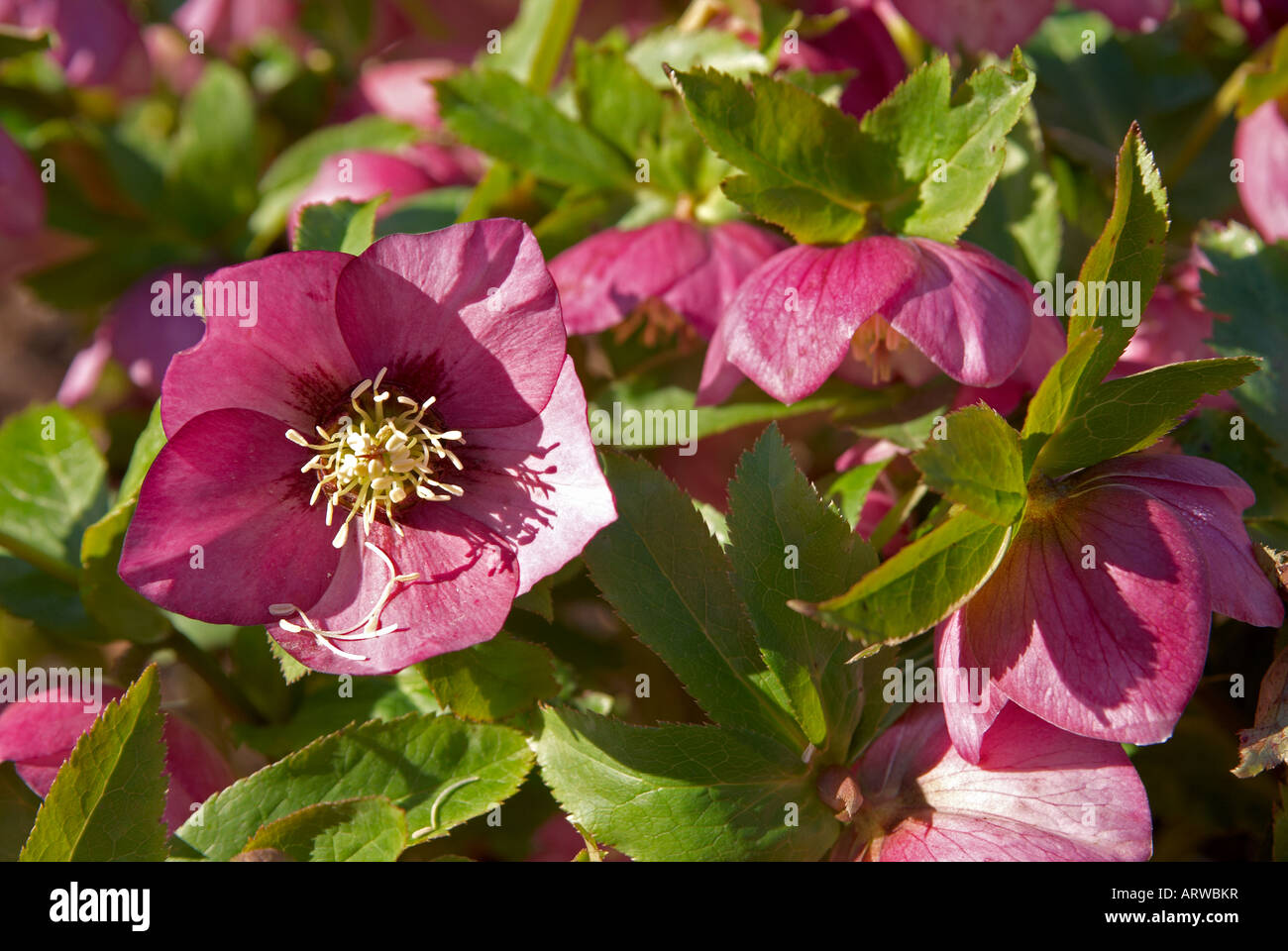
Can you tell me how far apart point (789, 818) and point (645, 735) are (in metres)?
0.10

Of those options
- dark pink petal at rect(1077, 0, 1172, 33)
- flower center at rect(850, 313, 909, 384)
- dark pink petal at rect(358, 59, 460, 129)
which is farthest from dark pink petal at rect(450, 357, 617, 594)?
dark pink petal at rect(1077, 0, 1172, 33)

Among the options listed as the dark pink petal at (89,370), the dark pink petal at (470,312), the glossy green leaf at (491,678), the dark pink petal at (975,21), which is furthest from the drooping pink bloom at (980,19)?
the dark pink petal at (89,370)

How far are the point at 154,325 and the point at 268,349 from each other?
50 cm

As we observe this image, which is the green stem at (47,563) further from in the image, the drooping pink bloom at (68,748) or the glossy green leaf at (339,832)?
the glossy green leaf at (339,832)

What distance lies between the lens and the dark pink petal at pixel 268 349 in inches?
24.8

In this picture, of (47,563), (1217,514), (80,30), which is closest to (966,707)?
(1217,514)

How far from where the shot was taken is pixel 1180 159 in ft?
3.39

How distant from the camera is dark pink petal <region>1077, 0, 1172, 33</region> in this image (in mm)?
1007

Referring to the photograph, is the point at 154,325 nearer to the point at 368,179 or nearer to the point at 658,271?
the point at 368,179

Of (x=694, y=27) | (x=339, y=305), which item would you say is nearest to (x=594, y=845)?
(x=339, y=305)

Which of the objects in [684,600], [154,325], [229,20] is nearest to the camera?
[684,600]

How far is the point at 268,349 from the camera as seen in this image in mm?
666

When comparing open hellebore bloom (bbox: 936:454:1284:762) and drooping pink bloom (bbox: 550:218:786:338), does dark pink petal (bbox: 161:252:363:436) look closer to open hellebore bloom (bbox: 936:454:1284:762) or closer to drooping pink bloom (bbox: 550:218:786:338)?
drooping pink bloom (bbox: 550:218:786:338)

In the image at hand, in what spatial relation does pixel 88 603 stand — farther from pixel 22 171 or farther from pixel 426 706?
pixel 22 171
